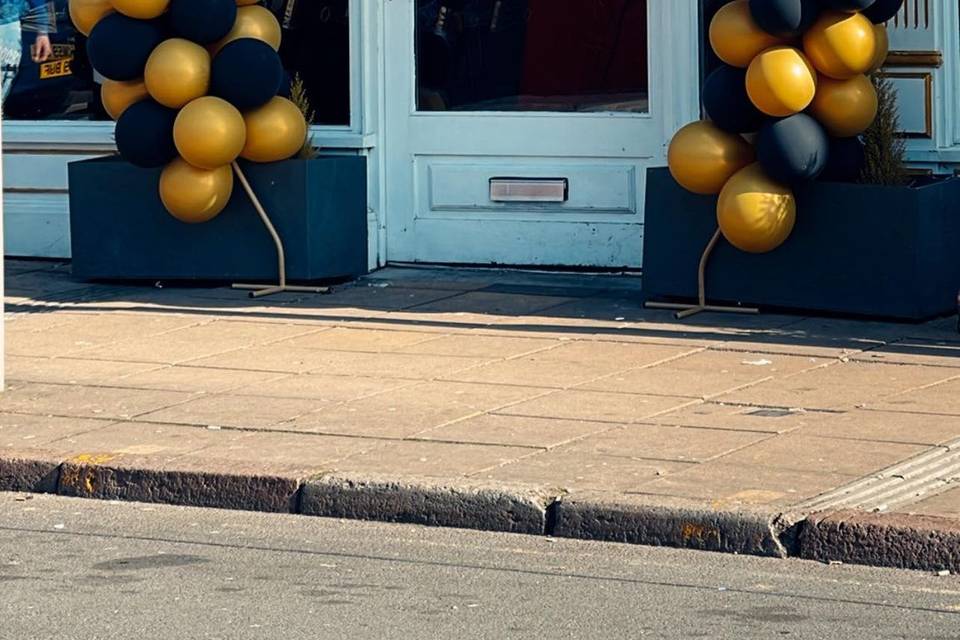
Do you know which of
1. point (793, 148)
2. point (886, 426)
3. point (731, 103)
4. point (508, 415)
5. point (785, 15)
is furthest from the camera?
point (731, 103)

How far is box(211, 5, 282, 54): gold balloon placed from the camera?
11.1 meters

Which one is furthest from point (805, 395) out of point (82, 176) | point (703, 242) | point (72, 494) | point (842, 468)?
point (82, 176)

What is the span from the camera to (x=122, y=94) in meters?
11.2

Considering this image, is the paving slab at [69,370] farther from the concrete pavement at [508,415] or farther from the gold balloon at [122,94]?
the gold balloon at [122,94]

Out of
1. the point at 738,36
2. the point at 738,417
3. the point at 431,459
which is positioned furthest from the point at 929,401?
the point at 738,36

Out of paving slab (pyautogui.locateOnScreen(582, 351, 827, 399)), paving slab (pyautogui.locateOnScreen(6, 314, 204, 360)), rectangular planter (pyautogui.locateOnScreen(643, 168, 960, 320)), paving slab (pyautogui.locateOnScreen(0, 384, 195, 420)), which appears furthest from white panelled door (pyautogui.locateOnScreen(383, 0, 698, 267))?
paving slab (pyautogui.locateOnScreen(0, 384, 195, 420))

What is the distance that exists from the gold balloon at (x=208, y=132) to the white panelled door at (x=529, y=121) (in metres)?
1.54

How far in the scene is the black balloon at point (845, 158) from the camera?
1005 cm

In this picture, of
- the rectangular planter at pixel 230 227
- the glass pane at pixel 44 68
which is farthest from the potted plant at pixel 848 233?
the glass pane at pixel 44 68

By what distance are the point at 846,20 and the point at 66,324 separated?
173 inches

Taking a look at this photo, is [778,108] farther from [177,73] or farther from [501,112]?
[177,73]

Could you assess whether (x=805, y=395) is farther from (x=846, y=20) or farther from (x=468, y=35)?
(x=468, y=35)

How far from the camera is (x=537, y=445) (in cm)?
756

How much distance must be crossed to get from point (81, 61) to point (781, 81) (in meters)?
5.37
